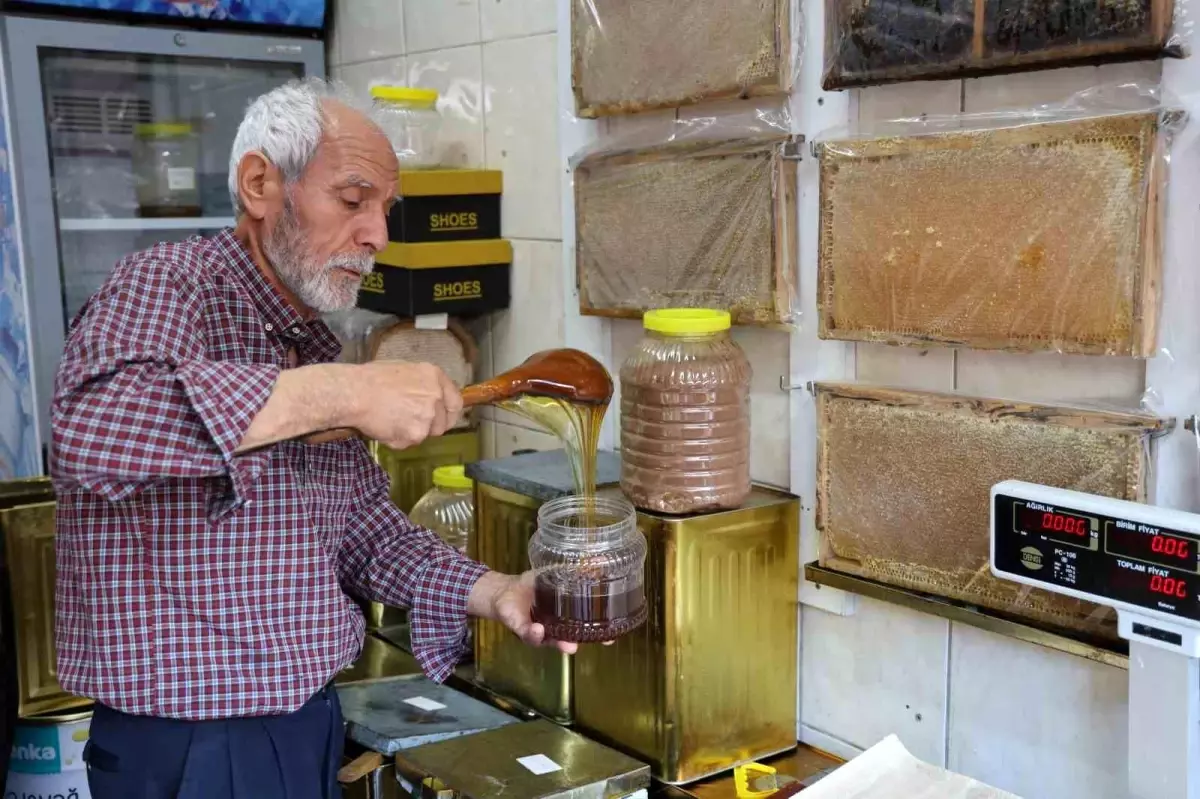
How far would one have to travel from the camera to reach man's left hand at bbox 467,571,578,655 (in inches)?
59.7

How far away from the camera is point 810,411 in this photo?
1675 mm

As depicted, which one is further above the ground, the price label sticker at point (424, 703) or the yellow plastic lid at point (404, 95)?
the yellow plastic lid at point (404, 95)

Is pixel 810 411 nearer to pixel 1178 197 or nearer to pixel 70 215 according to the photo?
pixel 1178 197

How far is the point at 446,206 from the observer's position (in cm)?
229

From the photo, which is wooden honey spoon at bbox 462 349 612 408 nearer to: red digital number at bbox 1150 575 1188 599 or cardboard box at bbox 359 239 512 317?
red digital number at bbox 1150 575 1188 599

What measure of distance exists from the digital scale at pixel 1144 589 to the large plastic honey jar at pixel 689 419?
0.44 meters

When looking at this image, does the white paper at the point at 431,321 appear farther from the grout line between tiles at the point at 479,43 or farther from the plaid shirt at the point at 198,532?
the plaid shirt at the point at 198,532

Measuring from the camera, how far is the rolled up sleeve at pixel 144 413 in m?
1.11

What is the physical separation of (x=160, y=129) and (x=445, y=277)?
3.24 ft

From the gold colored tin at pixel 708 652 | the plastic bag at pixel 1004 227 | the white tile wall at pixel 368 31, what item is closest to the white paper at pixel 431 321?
the white tile wall at pixel 368 31

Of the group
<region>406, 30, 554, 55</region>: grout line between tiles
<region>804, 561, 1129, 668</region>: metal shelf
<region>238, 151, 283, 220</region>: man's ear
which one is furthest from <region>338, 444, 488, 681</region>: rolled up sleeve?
<region>406, 30, 554, 55</region>: grout line between tiles

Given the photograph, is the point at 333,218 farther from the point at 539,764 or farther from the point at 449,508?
the point at 449,508

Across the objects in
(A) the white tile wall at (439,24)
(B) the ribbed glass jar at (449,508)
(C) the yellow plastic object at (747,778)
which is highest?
(A) the white tile wall at (439,24)

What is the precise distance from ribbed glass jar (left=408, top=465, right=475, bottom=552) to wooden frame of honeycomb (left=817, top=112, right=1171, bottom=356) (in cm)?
87
